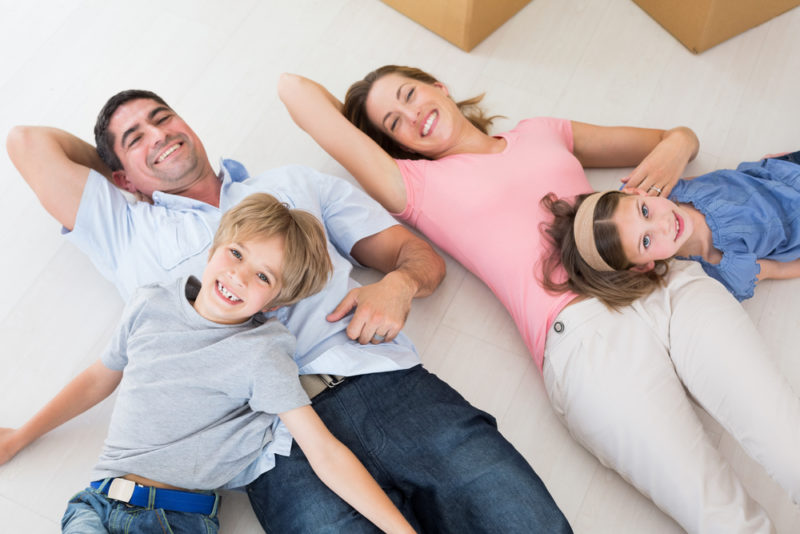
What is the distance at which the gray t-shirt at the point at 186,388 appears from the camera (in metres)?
1.36

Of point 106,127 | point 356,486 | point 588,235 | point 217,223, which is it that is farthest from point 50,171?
point 588,235

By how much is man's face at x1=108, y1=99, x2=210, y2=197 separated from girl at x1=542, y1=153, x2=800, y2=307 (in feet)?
2.88

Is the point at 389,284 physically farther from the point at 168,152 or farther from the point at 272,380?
the point at 168,152

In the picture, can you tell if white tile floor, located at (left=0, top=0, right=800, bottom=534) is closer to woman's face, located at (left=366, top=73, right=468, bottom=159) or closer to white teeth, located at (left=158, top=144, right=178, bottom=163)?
woman's face, located at (left=366, top=73, right=468, bottom=159)

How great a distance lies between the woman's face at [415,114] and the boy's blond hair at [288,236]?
0.51 m

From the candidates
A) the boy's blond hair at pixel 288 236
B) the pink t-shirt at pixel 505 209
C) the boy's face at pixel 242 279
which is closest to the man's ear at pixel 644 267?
the pink t-shirt at pixel 505 209

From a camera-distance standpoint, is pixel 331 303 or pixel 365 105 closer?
pixel 331 303

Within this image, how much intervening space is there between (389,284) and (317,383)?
28 cm

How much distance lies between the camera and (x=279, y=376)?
1.37 metres

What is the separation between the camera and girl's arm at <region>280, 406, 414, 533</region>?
134cm

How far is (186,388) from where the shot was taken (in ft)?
4.49

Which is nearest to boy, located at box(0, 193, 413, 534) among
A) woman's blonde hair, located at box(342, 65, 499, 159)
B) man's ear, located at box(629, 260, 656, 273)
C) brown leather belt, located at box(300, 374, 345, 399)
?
brown leather belt, located at box(300, 374, 345, 399)

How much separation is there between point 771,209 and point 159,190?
152 centimetres

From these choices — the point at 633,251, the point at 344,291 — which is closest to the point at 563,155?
the point at 633,251
